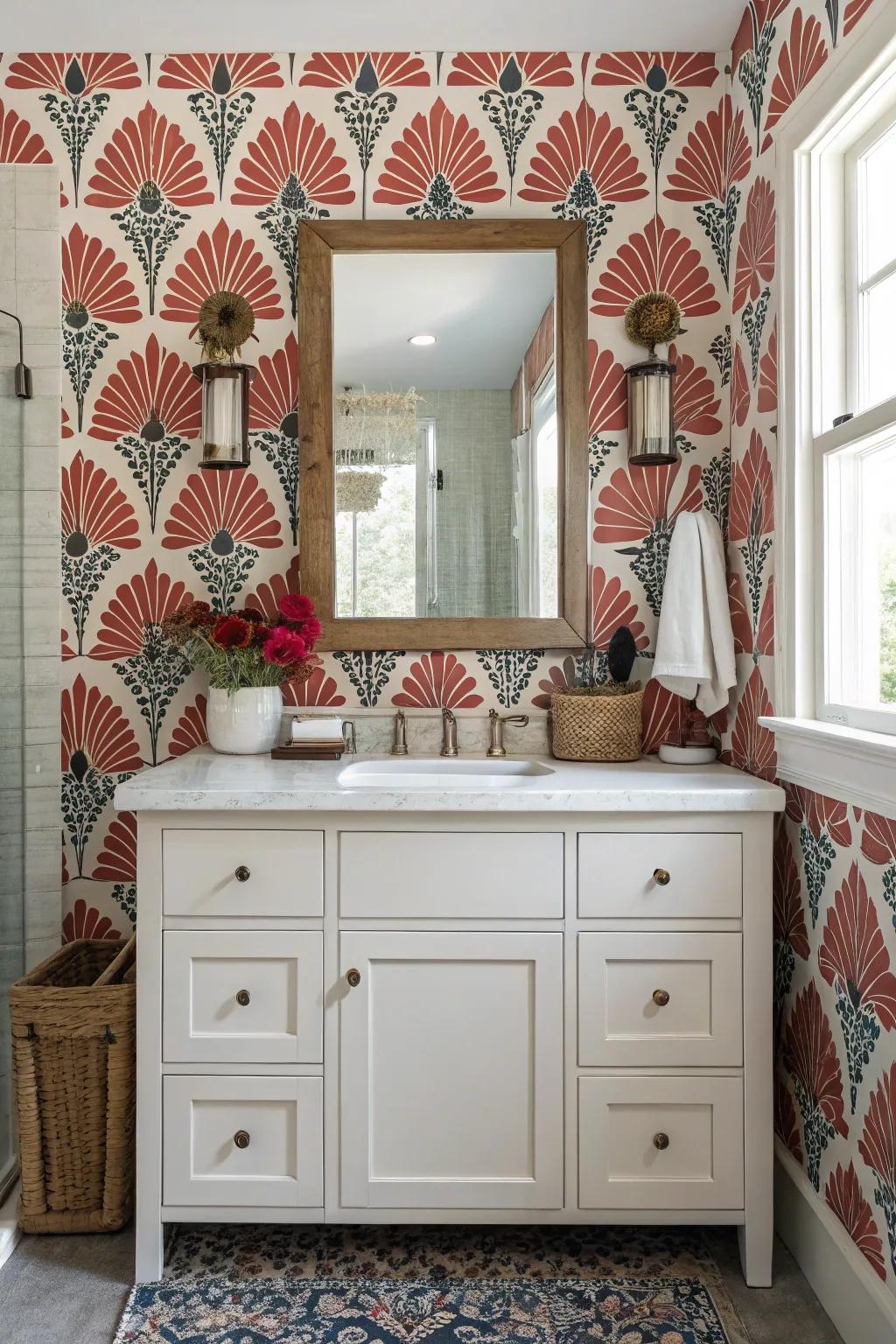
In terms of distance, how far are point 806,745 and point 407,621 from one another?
0.96 m

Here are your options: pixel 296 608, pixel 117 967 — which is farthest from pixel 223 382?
pixel 117 967

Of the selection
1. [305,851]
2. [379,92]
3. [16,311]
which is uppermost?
[379,92]

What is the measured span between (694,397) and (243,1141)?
1.90 metres

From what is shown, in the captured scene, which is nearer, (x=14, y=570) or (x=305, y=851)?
(x=305, y=851)

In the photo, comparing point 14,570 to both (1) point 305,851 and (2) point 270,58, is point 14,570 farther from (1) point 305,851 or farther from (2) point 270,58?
(2) point 270,58

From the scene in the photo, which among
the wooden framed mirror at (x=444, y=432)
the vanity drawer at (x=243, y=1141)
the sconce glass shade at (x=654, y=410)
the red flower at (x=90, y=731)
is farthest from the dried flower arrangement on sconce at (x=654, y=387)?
the vanity drawer at (x=243, y=1141)

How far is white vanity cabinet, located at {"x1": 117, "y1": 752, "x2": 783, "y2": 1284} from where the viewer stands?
1666mm

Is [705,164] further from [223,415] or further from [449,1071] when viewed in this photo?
[449,1071]

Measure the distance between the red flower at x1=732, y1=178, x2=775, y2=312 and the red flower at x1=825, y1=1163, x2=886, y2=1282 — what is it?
5.71ft

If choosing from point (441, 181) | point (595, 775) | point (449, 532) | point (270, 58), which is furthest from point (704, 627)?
point (270, 58)

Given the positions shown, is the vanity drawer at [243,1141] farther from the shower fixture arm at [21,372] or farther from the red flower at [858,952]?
the shower fixture arm at [21,372]

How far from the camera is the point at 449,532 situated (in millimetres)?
2172

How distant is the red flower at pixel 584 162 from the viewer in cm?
220

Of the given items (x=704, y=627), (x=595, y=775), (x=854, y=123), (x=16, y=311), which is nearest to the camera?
(x=854, y=123)
